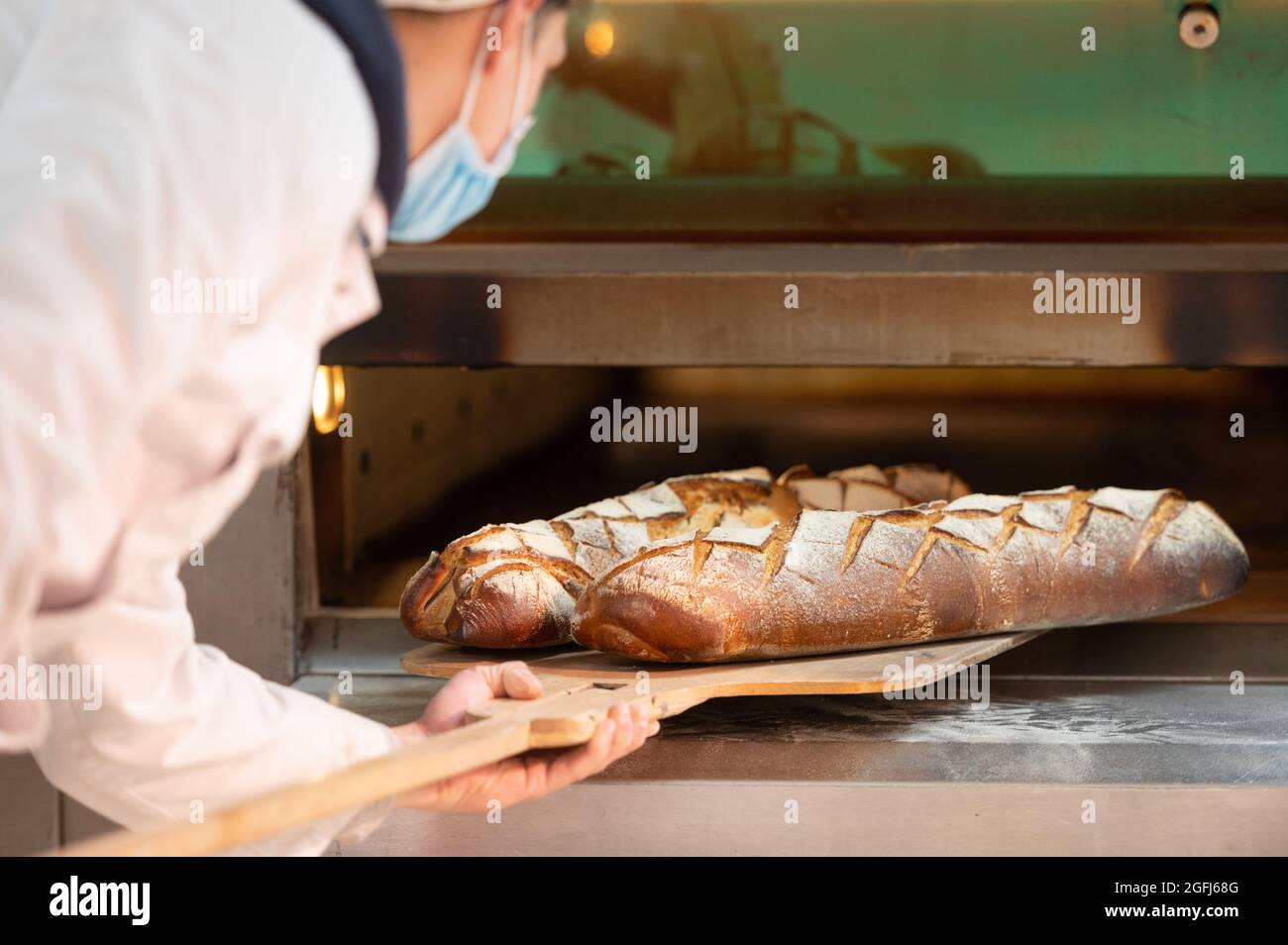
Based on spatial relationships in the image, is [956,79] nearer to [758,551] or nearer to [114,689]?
[758,551]

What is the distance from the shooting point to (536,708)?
3.12 ft

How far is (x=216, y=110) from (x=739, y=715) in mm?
1070

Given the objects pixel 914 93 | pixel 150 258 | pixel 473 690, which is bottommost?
pixel 473 690

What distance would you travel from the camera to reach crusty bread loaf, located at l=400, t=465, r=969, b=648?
1399 mm

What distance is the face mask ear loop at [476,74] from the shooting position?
0.59m

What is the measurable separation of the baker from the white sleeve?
0.11 metres

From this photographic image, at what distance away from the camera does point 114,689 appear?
742 millimetres

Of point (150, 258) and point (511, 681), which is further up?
point (150, 258)

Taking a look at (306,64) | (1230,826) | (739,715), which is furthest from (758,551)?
(306,64)

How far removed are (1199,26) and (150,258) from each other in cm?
151

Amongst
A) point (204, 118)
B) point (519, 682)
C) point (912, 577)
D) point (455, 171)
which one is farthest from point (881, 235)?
point (204, 118)

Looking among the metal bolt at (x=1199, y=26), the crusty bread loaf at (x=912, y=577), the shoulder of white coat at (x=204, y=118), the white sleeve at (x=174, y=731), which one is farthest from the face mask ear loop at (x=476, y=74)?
the metal bolt at (x=1199, y=26)

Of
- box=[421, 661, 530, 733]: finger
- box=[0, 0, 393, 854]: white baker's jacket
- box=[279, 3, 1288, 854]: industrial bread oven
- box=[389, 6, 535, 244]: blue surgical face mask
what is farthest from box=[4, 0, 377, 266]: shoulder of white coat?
box=[279, 3, 1288, 854]: industrial bread oven

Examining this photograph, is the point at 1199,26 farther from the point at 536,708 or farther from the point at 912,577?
the point at 536,708
